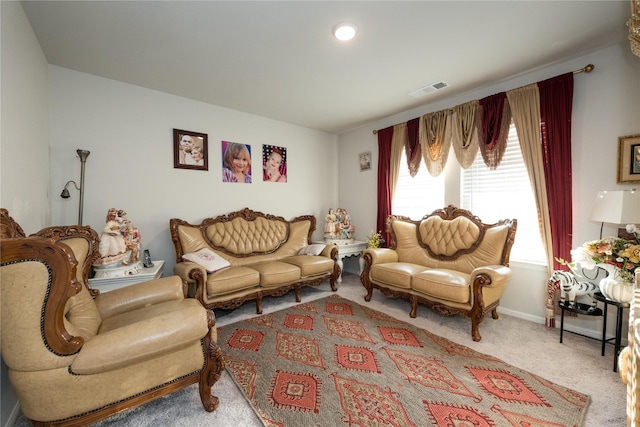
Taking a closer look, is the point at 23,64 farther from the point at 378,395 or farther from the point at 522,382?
the point at 522,382

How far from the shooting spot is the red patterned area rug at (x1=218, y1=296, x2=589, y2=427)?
64.7 inches

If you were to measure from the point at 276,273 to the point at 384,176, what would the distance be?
244 centimetres

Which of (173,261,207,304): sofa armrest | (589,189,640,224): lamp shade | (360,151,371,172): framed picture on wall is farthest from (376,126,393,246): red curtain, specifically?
(173,261,207,304): sofa armrest

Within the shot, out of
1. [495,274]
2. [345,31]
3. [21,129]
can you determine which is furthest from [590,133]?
[21,129]

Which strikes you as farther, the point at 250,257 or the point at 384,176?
the point at 384,176

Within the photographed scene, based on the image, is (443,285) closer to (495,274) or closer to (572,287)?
(495,274)

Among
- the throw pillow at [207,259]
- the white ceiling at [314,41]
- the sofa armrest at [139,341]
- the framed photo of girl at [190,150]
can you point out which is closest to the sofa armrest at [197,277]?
the throw pillow at [207,259]

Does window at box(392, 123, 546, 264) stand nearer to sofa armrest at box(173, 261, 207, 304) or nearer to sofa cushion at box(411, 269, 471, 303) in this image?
sofa cushion at box(411, 269, 471, 303)

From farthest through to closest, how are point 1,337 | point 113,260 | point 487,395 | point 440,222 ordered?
1. point 440,222
2. point 113,260
3. point 487,395
4. point 1,337

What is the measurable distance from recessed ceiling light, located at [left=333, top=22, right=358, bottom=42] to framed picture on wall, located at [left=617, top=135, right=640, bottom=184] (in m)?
2.63

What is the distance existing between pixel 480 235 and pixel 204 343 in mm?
3130

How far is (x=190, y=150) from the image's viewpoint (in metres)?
3.74

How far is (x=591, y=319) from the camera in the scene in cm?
263

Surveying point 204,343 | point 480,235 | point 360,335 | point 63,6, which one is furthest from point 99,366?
point 480,235
